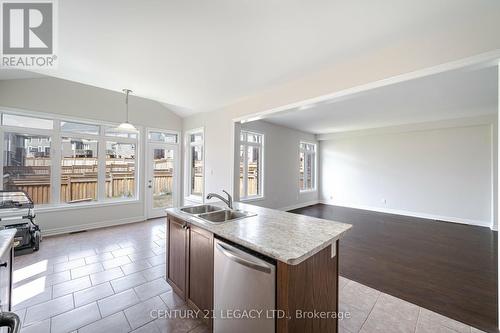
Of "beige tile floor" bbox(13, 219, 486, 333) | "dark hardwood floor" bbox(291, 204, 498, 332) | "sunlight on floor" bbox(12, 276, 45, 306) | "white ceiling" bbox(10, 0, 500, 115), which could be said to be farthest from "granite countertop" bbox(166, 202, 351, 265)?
"white ceiling" bbox(10, 0, 500, 115)

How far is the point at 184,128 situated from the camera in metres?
5.80

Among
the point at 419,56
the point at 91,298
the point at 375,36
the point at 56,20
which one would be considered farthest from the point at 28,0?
the point at 419,56

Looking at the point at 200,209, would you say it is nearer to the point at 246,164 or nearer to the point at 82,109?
the point at 246,164

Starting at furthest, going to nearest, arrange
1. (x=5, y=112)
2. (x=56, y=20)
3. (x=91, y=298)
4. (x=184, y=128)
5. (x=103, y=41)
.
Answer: (x=184, y=128)
(x=5, y=112)
(x=103, y=41)
(x=91, y=298)
(x=56, y=20)

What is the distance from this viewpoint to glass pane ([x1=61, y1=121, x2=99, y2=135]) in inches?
165

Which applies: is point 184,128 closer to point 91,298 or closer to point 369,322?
point 91,298

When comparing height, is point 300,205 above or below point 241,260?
below

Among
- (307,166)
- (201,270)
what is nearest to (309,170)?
(307,166)

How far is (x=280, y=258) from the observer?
3.88 ft

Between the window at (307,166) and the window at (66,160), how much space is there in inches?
204

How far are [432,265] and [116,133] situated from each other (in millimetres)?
6476

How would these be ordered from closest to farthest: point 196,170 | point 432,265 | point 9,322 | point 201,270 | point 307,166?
point 9,322
point 201,270
point 432,265
point 196,170
point 307,166

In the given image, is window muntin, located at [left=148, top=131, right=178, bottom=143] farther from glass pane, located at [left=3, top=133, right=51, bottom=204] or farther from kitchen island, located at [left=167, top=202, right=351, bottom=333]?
kitchen island, located at [left=167, top=202, right=351, bottom=333]

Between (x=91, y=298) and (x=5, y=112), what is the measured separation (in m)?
3.83
